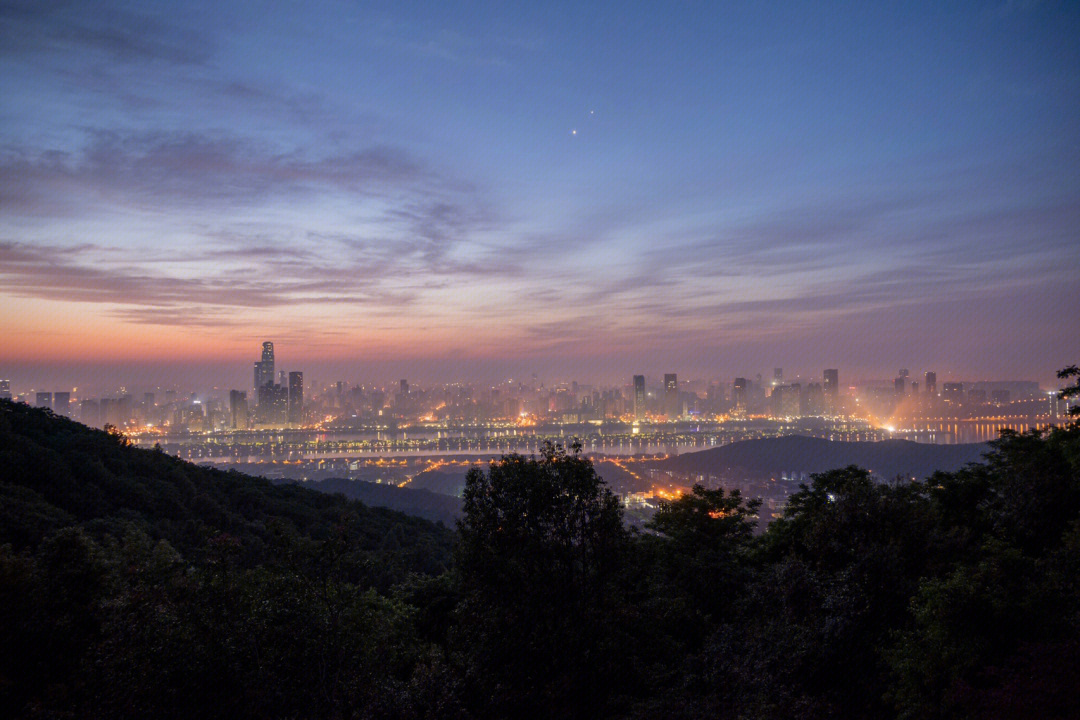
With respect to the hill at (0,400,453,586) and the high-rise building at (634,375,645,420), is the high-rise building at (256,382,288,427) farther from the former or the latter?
the hill at (0,400,453,586)

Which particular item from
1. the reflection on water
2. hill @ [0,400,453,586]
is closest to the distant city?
the reflection on water

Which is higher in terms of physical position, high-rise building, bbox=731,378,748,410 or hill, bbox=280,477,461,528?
high-rise building, bbox=731,378,748,410

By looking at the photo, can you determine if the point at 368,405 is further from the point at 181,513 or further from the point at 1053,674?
the point at 1053,674

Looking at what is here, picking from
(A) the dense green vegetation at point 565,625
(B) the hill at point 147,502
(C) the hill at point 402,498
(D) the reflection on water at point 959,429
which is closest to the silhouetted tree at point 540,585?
(A) the dense green vegetation at point 565,625

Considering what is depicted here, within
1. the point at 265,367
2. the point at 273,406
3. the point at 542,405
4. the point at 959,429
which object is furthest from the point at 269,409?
the point at 959,429

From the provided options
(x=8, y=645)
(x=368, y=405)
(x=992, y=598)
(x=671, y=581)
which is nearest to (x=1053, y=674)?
(x=992, y=598)

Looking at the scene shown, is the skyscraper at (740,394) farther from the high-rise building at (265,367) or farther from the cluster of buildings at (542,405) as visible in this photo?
the high-rise building at (265,367)
